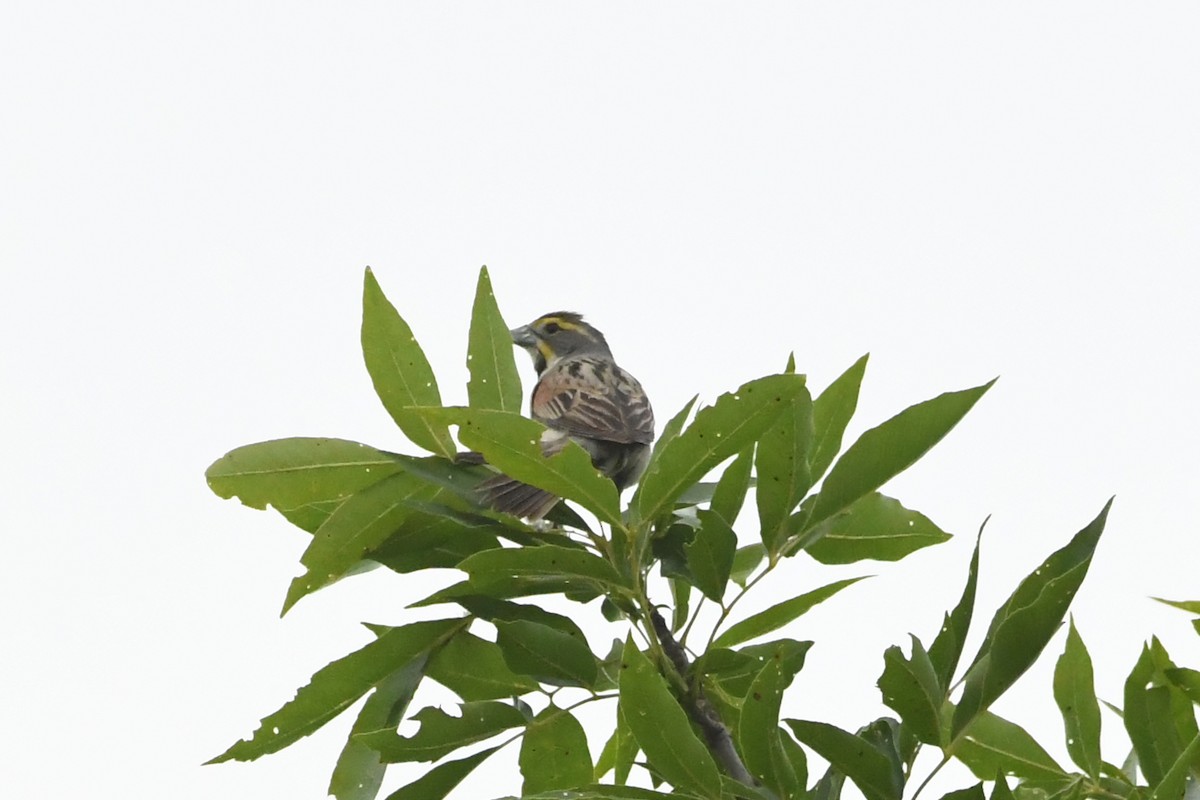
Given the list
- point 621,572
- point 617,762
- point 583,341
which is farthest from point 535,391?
point 621,572

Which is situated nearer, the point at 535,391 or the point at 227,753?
the point at 227,753

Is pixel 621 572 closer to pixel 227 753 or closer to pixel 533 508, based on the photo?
pixel 533 508

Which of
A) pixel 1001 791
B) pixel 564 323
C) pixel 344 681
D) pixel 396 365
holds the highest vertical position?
pixel 564 323

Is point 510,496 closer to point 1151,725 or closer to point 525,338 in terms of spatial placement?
point 1151,725

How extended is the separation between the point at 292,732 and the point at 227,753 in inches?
7.7

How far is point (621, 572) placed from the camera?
3.52 meters

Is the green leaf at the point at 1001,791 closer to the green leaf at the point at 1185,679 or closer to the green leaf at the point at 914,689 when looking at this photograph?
the green leaf at the point at 914,689

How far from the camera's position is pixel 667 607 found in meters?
3.67

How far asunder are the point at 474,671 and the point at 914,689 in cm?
112

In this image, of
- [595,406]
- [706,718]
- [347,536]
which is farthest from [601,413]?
[706,718]

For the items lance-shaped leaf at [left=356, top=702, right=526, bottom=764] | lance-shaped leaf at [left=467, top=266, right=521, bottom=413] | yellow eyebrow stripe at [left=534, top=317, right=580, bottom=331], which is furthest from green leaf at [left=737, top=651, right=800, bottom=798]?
yellow eyebrow stripe at [left=534, top=317, right=580, bottom=331]

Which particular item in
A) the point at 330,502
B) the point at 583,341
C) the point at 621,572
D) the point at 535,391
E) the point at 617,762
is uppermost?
the point at 583,341

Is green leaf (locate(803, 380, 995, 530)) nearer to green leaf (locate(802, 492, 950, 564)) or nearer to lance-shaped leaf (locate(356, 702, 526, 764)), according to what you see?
green leaf (locate(802, 492, 950, 564))

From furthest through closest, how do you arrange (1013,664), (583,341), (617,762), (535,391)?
1. (583,341)
2. (535,391)
3. (617,762)
4. (1013,664)
